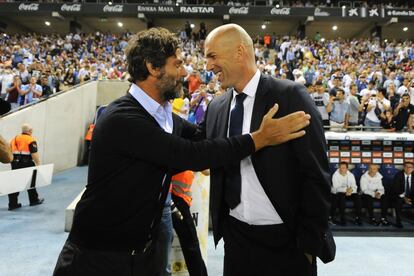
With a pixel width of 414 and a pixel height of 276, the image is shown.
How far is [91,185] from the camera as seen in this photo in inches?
64.3

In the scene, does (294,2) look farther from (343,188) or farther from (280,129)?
(280,129)

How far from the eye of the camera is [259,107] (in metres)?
1.78

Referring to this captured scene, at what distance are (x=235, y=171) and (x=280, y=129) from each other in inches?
14.5

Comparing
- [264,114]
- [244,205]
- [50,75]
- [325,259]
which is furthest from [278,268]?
[50,75]

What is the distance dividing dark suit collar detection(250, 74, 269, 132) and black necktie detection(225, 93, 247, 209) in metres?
0.08

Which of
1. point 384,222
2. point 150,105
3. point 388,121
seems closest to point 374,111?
point 388,121

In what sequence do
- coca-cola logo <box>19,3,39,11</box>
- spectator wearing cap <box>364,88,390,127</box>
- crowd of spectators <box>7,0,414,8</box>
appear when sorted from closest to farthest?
spectator wearing cap <box>364,88,390,127</box>
coca-cola logo <box>19,3,39,11</box>
crowd of spectators <box>7,0,414,8</box>

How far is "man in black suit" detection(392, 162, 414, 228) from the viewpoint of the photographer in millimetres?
6988

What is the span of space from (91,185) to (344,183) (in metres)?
6.36

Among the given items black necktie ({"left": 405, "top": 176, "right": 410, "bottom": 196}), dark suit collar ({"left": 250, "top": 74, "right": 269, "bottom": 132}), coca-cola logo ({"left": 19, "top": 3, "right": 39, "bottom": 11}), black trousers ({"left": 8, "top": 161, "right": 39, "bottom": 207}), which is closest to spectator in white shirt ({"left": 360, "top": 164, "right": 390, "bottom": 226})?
black necktie ({"left": 405, "top": 176, "right": 410, "bottom": 196})

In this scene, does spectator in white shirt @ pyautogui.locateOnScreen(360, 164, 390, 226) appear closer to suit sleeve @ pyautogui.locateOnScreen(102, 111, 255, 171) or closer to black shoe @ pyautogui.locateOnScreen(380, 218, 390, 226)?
black shoe @ pyautogui.locateOnScreen(380, 218, 390, 226)

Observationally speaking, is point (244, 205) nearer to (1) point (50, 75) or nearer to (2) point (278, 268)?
(2) point (278, 268)

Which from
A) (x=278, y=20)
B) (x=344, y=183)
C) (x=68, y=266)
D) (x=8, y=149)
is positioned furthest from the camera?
(x=278, y=20)

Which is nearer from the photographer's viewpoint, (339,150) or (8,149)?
(8,149)
